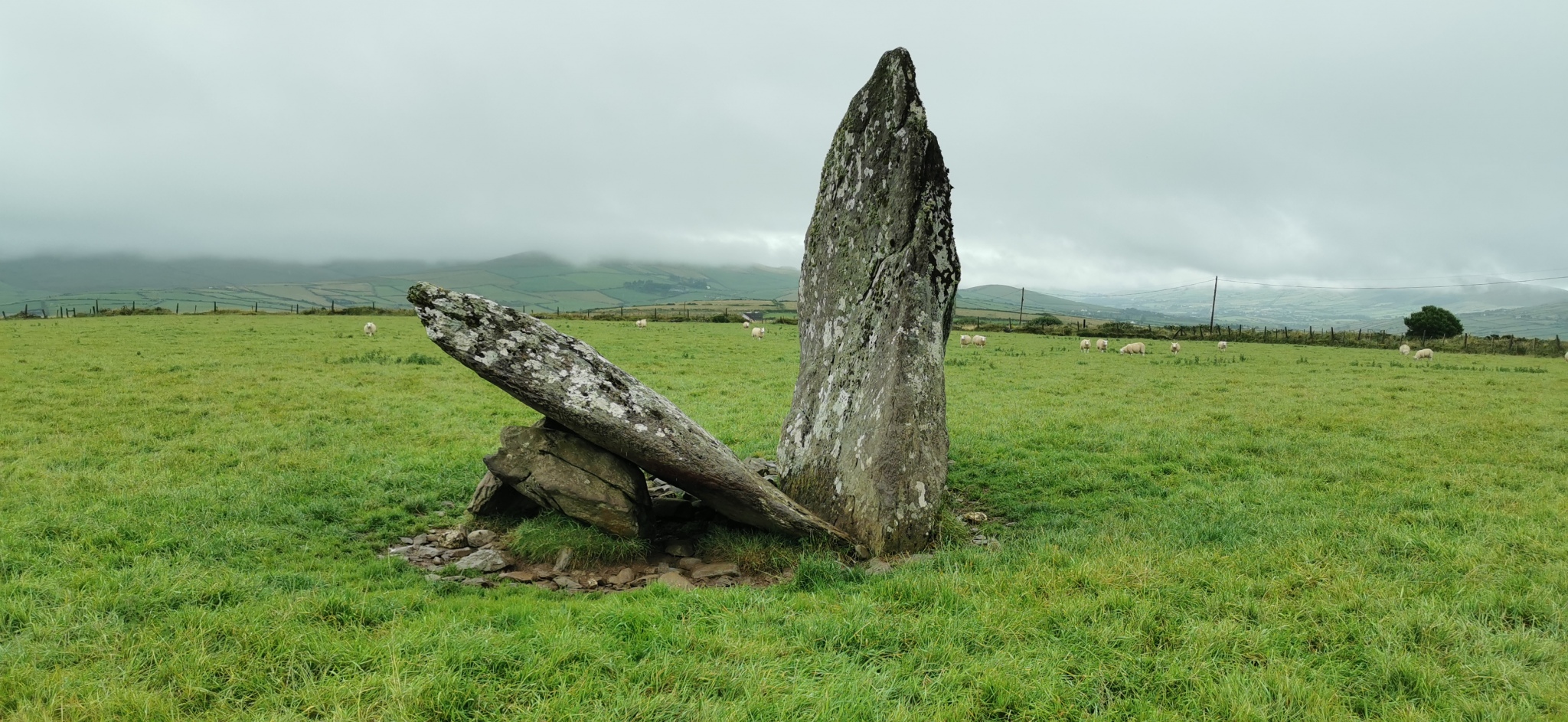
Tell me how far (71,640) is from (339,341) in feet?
105

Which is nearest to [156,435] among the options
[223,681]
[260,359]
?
[223,681]

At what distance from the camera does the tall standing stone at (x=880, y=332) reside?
26.3 ft

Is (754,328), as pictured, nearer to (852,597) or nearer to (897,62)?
(897,62)

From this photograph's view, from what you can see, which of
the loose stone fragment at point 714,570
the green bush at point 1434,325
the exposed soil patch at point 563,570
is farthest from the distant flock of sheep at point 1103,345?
the loose stone fragment at point 714,570

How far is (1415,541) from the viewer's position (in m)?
7.37

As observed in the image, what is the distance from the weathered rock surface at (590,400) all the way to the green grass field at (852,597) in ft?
2.02

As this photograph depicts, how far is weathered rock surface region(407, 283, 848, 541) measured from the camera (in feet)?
24.6

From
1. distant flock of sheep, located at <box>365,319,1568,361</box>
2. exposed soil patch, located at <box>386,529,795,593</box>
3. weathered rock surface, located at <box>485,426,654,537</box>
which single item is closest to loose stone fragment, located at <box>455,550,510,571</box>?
exposed soil patch, located at <box>386,529,795,593</box>

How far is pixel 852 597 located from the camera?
6.12m

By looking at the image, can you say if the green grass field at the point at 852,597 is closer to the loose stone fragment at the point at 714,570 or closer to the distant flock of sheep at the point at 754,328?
the loose stone fragment at the point at 714,570

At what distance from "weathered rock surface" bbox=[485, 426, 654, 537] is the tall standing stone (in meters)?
1.96

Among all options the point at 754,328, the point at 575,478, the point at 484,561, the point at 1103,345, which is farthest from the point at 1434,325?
the point at 484,561

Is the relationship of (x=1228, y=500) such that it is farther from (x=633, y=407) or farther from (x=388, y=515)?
(x=388, y=515)

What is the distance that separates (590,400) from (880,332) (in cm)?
342
